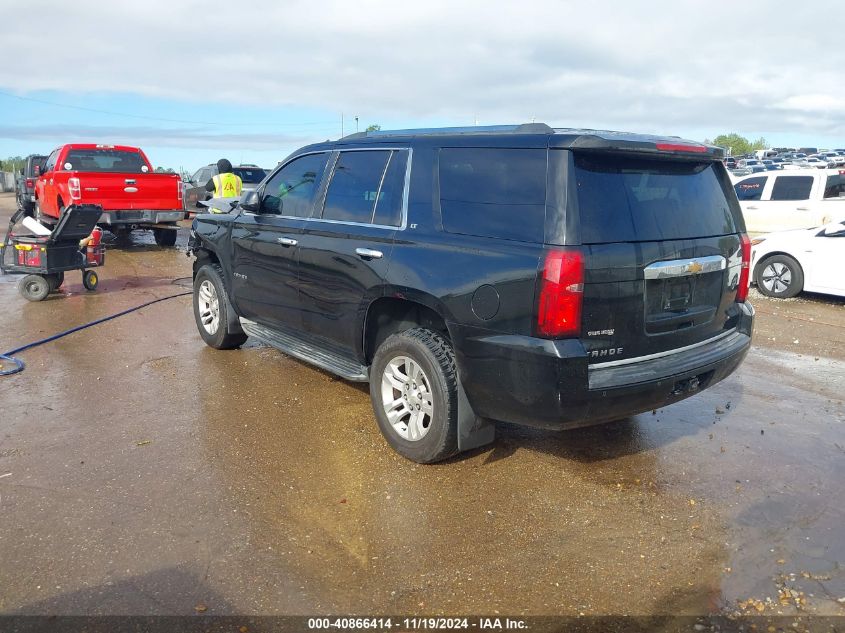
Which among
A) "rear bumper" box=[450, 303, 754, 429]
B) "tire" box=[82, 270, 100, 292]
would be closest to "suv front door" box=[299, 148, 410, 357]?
"rear bumper" box=[450, 303, 754, 429]

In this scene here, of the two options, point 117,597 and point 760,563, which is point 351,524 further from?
point 760,563

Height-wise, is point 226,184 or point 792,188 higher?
point 792,188

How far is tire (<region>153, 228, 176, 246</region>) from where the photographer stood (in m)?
15.6

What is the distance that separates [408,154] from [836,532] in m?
3.23

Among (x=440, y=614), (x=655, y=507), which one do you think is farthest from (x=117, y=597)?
(x=655, y=507)

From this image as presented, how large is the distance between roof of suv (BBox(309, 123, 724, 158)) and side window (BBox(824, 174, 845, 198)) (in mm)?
11439

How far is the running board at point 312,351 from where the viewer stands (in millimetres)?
4848

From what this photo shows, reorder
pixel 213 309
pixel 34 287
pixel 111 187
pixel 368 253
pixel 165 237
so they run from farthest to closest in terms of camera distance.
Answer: pixel 165 237, pixel 111 187, pixel 34 287, pixel 213 309, pixel 368 253

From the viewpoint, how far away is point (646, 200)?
387 centimetres

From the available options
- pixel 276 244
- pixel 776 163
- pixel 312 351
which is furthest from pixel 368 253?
pixel 776 163

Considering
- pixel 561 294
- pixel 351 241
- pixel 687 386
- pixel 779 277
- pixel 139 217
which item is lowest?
pixel 687 386

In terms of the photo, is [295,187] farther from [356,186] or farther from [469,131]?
[469,131]

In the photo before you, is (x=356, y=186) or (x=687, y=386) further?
(x=356, y=186)

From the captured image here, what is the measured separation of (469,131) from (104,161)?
12434 millimetres
